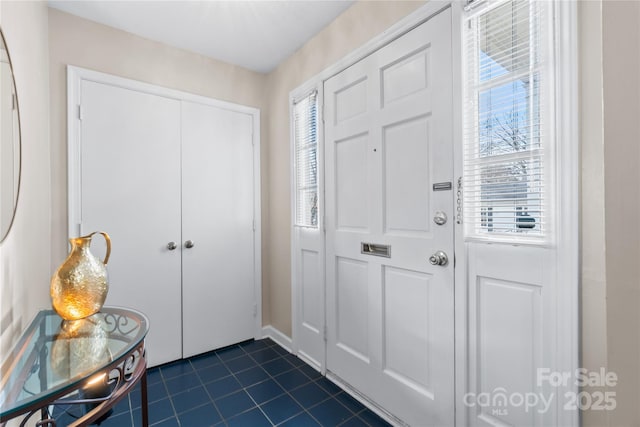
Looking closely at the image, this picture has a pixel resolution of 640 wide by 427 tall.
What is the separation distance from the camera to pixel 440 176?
4.72 feet

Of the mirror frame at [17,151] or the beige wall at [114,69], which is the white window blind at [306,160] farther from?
the mirror frame at [17,151]

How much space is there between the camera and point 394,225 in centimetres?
169

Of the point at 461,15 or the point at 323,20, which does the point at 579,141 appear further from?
the point at 323,20

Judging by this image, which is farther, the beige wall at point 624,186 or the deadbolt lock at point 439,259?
the deadbolt lock at point 439,259

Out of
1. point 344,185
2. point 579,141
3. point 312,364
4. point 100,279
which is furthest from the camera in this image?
point 312,364

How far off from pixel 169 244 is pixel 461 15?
238 cm

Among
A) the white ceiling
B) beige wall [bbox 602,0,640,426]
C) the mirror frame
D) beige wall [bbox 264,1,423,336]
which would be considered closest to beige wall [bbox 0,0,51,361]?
the mirror frame

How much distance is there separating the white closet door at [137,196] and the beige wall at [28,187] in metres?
0.24

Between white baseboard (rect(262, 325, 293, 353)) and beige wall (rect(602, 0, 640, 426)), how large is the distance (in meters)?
2.38

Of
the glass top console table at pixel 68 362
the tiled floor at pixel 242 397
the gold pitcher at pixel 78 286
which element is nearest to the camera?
the glass top console table at pixel 68 362

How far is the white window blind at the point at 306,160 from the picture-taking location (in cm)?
228

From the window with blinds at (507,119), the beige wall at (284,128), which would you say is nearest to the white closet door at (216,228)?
the beige wall at (284,128)

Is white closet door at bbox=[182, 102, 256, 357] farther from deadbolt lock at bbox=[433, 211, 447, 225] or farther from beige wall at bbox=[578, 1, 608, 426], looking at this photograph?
beige wall at bbox=[578, 1, 608, 426]

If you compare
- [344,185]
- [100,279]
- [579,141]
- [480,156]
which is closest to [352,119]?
[344,185]
